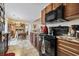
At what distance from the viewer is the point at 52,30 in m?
2.08

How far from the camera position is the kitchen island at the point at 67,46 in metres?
1.89

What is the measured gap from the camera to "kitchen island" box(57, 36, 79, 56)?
1.89 meters

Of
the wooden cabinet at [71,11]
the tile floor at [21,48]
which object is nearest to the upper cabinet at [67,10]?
the wooden cabinet at [71,11]

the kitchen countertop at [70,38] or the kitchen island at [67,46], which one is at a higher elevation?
the kitchen countertop at [70,38]

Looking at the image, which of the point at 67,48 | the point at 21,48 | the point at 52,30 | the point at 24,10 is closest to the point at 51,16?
the point at 52,30

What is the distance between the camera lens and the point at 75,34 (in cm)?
198

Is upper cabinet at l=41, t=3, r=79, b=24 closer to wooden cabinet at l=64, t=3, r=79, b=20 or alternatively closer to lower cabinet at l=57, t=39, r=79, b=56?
wooden cabinet at l=64, t=3, r=79, b=20

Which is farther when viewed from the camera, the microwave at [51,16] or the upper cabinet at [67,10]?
the microwave at [51,16]

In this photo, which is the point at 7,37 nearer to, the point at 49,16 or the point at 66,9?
the point at 49,16

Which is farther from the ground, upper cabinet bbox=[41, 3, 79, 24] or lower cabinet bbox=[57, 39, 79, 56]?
upper cabinet bbox=[41, 3, 79, 24]

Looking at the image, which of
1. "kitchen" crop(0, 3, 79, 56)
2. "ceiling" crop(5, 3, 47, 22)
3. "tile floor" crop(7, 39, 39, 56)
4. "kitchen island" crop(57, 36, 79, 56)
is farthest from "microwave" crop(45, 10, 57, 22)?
"tile floor" crop(7, 39, 39, 56)

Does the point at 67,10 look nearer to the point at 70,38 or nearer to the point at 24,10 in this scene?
the point at 70,38

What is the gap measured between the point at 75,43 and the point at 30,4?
79 cm

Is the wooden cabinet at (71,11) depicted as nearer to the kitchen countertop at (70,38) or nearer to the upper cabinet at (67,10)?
the upper cabinet at (67,10)
